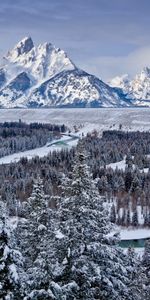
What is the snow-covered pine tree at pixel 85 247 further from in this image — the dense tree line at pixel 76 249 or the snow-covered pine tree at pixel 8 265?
the snow-covered pine tree at pixel 8 265

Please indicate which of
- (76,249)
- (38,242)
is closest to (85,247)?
(76,249)

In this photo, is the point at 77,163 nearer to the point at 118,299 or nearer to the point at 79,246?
the point at 79,246

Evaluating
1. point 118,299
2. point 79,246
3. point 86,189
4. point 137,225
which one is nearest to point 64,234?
point 79,246

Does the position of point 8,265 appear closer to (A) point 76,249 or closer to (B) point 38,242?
(A) point 76,249

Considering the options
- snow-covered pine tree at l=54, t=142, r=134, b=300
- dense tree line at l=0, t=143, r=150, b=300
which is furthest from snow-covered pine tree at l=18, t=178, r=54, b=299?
snow-covered pine tree at l=54, t=142, r=134, b=300

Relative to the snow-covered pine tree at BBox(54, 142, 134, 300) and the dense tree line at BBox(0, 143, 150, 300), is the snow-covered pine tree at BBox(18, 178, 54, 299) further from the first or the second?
the snow-covered pine tree at BBox(54, 142, 134, 300)

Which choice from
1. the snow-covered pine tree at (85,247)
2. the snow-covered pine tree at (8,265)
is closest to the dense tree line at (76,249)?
the snow-covered pine tree at (85,247)

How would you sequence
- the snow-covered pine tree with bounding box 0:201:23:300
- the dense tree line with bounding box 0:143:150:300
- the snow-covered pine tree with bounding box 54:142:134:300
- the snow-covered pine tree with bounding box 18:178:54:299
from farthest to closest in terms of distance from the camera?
the snow-covered pine tree with bounding box 54:142:134:300, the dense tree line with bounding box 0:143:150:300, the snow-covered pine tree with bounding box 18:178:54:299, the snow-covered pine tree with bounding box 0:201:23:300

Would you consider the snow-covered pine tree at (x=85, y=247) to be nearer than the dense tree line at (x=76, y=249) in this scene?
No
